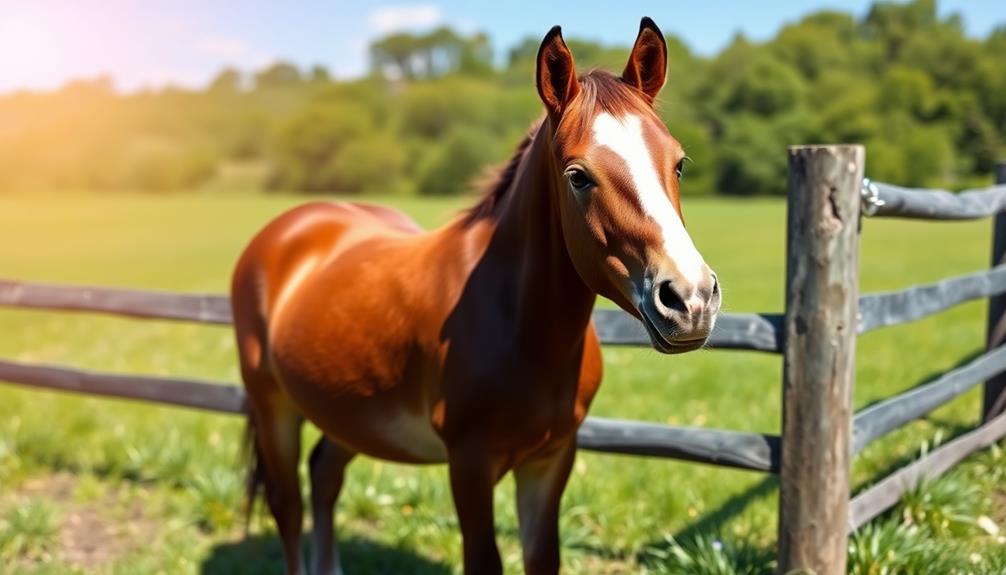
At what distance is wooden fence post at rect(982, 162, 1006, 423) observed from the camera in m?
4.85

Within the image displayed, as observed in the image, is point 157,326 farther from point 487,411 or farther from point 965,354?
point 487,411

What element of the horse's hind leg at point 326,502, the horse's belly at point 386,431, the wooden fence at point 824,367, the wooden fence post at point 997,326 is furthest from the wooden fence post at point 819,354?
the wooden fence post at point 997,326

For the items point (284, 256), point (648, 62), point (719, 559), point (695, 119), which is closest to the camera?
point (648, 62)

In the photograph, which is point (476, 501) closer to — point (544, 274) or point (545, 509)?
point (545, 509)

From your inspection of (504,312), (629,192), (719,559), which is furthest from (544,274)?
(719,559)

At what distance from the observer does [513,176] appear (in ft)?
9.45

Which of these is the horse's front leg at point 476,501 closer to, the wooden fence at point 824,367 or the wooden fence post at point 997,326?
the wooden fence at point 824,367

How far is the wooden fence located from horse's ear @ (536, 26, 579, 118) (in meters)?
1.17

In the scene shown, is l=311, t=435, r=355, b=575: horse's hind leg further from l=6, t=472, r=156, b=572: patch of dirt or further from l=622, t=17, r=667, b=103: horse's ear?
l=622, t=17, r=667, b=103: horse's ear

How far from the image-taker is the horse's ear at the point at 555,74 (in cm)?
225

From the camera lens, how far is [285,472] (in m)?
3.85

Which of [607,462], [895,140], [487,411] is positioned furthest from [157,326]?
[895,140]

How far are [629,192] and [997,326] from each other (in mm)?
3818

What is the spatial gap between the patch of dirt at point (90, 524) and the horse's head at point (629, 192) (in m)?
3.40
